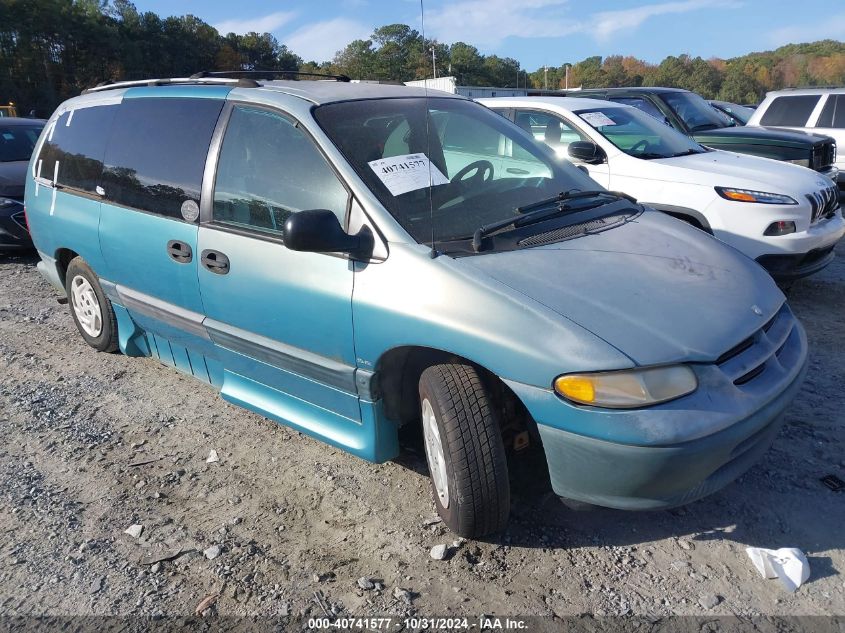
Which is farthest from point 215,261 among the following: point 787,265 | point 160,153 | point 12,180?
point 12,180

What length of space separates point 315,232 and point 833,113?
1026 centimetres

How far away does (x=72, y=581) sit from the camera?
2.54 metres

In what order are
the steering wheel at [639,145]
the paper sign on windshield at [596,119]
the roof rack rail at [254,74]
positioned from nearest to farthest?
1. the roof rack rail at [254,74]
2. the steering wheel at [639,145]
3. the paper sign on windshield at [596,119]

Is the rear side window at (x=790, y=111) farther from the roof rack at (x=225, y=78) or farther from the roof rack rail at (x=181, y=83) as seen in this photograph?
the roof rack rail at (x=181, y=83)

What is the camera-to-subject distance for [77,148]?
4305mm

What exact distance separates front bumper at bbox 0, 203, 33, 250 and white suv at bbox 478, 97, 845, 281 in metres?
A: 5.59

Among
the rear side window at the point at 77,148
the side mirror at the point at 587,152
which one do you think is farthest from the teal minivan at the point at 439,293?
the side mirror at the point at 587,152

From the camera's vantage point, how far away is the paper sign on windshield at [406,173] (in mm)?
2842

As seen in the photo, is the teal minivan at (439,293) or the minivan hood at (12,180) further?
the minivan hood at (12,180)

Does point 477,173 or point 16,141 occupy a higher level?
point 477,173

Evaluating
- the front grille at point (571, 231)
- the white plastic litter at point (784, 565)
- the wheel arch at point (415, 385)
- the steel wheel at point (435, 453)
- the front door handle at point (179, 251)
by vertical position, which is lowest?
the white plastic litter at point (784, 565)

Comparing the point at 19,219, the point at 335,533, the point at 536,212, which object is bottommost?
the point at 335,533

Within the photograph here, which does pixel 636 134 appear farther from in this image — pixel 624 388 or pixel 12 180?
pixel 12 180

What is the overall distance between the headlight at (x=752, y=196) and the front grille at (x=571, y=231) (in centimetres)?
244
